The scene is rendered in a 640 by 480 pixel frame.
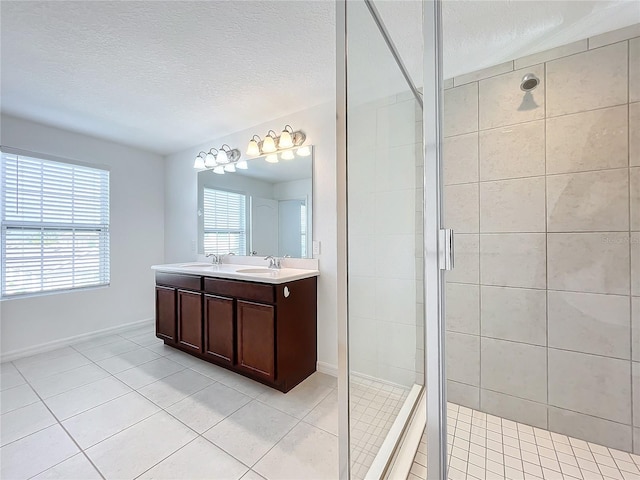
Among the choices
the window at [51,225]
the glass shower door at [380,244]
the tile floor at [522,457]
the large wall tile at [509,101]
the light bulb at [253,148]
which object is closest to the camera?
the glass shower door at [380,244]

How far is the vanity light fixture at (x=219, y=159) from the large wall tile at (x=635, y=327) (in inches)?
118

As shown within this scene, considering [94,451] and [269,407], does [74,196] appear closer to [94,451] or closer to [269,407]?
[94,451]

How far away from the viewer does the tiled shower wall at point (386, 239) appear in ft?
3.77

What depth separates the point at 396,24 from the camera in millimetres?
1407

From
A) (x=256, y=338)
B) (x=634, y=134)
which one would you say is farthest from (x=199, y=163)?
(x=634, y=134)

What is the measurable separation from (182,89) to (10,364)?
287cm

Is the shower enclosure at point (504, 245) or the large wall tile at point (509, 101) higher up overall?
the large wall tile at point (509, 101)

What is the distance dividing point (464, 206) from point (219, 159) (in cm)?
251

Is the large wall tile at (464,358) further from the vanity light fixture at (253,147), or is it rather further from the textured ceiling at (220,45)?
the vanity light fixture at (253,147)

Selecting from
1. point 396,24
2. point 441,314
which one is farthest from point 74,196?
point 441,314

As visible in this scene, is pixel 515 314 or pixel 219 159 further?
pixel 219 159

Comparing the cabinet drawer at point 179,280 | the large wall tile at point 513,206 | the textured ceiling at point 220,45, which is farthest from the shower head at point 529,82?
the cabinet drawer at point 179,280

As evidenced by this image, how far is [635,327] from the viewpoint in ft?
4.56

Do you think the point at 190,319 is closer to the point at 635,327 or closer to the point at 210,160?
the point at 210,160
